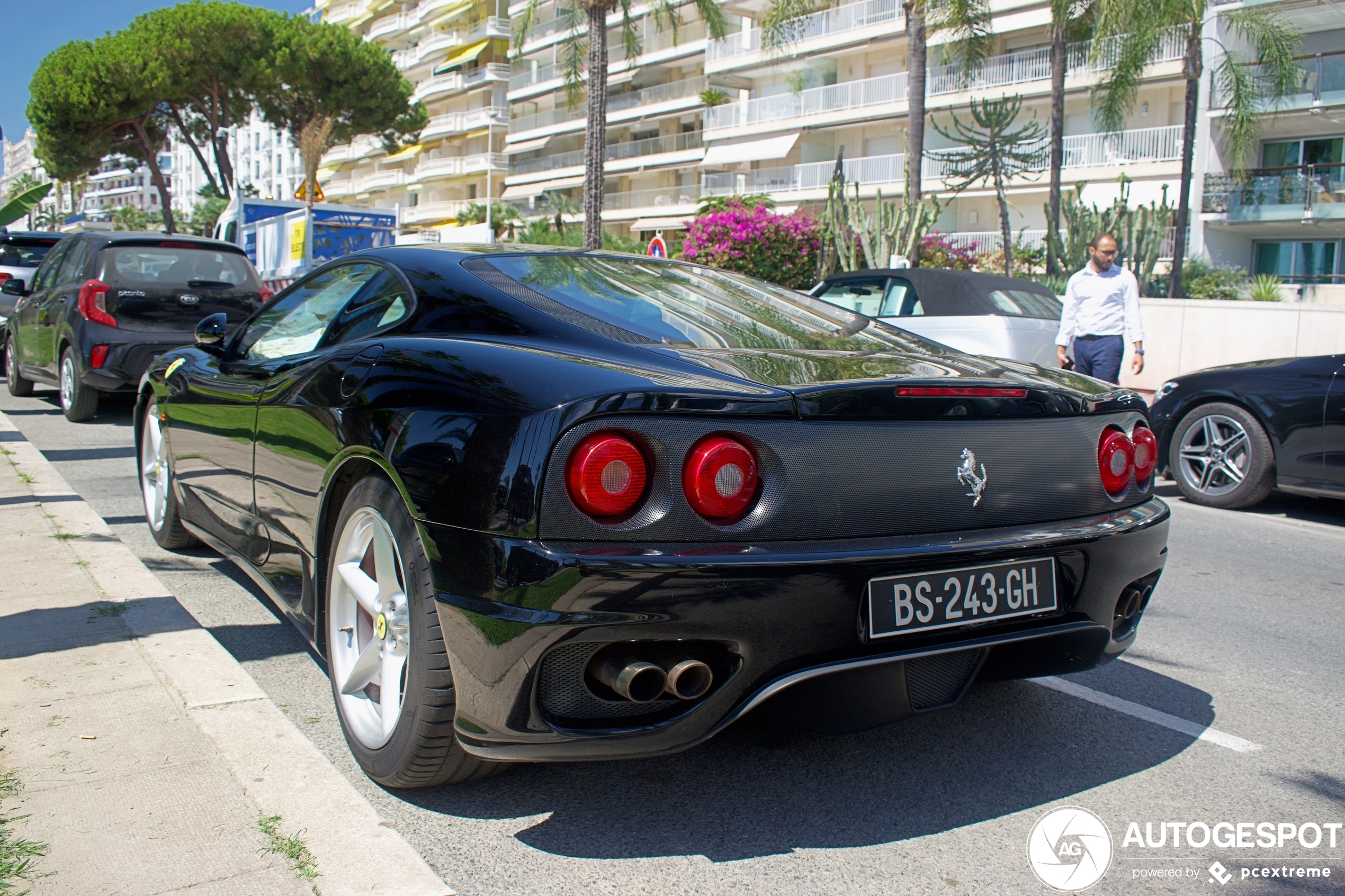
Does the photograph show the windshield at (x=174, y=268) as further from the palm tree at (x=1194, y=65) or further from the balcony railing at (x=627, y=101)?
the balcony railing at (x=627, y=101)

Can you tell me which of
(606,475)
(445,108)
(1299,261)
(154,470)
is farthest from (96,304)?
(445,108)

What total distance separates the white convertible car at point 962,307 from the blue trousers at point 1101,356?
Answer: 841mm

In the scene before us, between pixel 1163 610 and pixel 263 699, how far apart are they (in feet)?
12.0

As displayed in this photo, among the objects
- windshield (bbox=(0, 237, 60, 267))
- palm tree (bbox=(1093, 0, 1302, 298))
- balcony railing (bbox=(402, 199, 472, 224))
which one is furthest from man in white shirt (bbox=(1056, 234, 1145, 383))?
balcony railing (bbox=(402, 199, 472, 224))

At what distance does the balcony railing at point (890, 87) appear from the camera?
36.7 meters

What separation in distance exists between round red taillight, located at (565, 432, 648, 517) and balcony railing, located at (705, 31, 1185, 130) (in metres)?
33.2

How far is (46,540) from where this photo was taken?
481 centimetres

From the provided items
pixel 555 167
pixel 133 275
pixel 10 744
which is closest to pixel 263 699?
pixel 10 744

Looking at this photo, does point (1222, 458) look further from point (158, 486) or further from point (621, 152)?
point (621, 152)

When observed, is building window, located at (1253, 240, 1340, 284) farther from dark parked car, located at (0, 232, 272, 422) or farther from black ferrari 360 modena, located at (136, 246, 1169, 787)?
black ferrari 360 modena, located at (136, 246, 1169, 787)

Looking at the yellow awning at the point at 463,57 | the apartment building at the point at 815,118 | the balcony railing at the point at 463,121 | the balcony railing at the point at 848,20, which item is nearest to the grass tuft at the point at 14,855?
the apartment building at the point at 815,118

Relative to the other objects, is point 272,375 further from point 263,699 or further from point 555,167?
point 555,167

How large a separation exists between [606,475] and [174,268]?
8537mm

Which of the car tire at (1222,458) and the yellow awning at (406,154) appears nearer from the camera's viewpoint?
the car tire at (1222,458)
